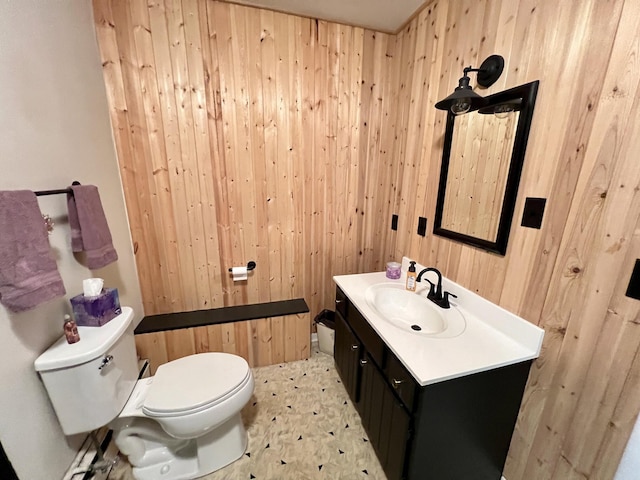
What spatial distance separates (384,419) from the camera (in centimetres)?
116

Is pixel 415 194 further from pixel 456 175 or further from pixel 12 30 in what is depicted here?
pixel 12 30

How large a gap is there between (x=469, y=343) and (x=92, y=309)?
1.64m

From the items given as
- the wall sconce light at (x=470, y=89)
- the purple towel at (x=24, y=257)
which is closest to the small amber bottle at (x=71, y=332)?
the purple towel at (x=24, y=257)

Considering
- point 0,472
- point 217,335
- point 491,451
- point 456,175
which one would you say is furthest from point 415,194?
point 0,472

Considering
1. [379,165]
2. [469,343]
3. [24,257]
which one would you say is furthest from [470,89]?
[24,257]

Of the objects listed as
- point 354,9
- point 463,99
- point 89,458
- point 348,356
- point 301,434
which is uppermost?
point 354,9

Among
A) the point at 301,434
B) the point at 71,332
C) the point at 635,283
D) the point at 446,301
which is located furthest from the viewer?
the point at 301,434

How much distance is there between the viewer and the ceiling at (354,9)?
1.53m

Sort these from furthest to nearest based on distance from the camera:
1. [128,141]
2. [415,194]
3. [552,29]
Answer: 1. [415,194]
2. [128,141]
3. [552,29]

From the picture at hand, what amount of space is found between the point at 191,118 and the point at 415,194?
1600 millimetres

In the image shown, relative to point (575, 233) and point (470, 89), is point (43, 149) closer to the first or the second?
point (470, 89)

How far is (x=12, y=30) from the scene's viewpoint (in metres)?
0.95

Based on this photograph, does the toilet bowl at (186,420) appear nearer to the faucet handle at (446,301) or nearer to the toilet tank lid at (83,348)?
the toilet tank lid at (83,348)

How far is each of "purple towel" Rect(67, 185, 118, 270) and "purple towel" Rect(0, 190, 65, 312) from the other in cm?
24
